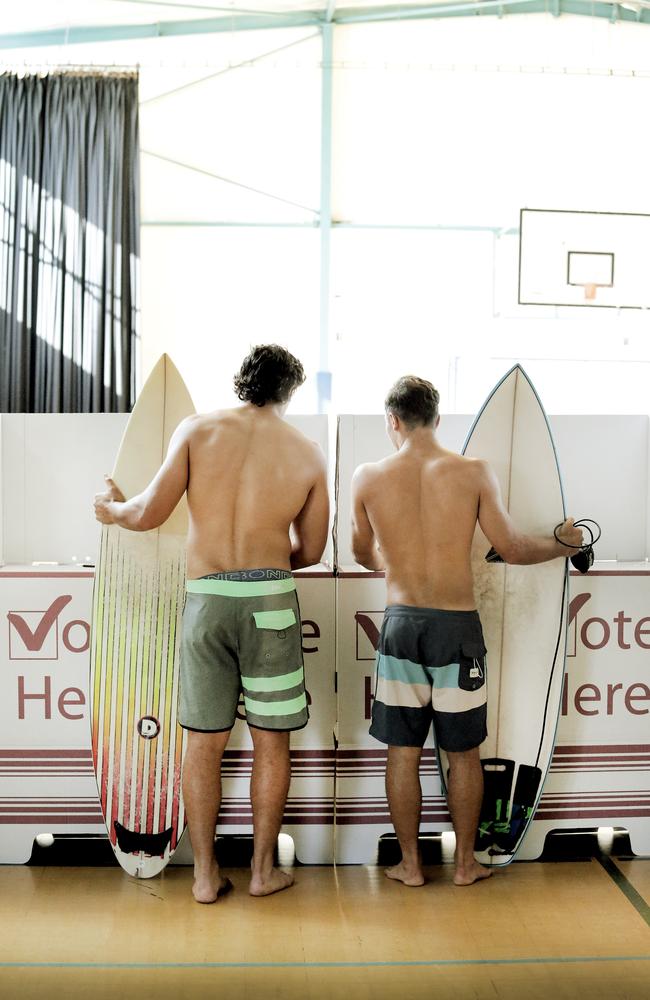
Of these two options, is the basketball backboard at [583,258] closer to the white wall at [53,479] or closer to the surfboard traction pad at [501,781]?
the white wall at [53,479]

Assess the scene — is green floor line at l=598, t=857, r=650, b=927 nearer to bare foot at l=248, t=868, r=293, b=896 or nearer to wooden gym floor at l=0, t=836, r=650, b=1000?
wooden gym floor at l=0, t=836, r=650, b=1000

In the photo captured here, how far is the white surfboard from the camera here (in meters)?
2.43

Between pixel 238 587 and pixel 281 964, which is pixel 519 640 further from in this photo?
pixel 281 964

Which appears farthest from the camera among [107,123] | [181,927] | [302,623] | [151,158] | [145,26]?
[151,158]

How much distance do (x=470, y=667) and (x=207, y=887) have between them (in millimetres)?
857

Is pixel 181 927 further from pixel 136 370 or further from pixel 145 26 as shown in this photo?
pixel 145 26

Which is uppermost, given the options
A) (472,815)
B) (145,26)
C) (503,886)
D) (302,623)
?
(145,26)

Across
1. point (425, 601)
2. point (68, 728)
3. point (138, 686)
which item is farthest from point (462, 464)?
point (68, 728)

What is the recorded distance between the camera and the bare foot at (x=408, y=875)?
7.50 feet

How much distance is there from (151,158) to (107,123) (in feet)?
4.41

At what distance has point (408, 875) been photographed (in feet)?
7.52

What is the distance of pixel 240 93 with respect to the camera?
6.72 meters

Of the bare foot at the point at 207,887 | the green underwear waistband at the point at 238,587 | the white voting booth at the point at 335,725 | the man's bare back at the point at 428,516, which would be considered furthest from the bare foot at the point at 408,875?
the green underwear waistband at the point at 238,587

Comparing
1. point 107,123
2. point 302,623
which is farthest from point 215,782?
point 107,123
